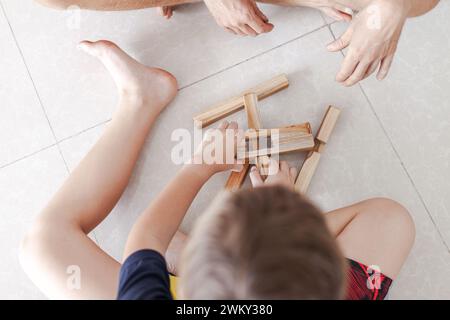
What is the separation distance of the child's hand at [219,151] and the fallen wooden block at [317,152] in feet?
0.42

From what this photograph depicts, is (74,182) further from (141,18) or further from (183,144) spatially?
(141,18)

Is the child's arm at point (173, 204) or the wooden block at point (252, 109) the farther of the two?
the wooden block at point (252, 109)

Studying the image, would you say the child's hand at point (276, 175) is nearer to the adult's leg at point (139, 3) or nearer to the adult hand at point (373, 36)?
the adult hand at point (373, 36)

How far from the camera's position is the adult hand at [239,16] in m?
0.85

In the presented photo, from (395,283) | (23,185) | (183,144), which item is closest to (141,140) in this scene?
(183,144)

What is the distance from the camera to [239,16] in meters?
0.88

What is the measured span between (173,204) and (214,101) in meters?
0.28

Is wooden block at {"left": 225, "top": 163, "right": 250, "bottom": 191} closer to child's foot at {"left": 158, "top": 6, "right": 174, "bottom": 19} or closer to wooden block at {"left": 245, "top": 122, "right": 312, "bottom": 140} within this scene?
wooden block at {"left": 245, "top": 122, "right": 312, "bottom": 140}

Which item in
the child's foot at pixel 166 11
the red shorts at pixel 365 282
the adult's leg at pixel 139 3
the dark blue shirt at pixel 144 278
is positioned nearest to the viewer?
the dark blue shirt at pixel 144 278

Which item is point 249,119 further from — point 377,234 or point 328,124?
point 377,234

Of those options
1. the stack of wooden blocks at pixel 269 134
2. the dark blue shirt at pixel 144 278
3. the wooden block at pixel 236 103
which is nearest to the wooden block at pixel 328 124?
the stack of wooden blocks at pixel 269 134

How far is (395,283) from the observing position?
0.94 metres

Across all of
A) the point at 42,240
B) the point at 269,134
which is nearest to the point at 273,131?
the point at 269,134

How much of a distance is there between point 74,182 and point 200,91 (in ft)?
1.07
